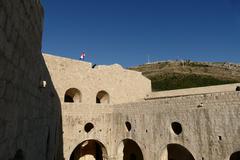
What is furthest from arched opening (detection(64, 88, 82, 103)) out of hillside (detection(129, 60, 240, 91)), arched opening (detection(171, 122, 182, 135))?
hillside (detection(129, 60, 240, 91))

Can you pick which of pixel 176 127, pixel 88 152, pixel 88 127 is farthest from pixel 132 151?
pixel 176 127

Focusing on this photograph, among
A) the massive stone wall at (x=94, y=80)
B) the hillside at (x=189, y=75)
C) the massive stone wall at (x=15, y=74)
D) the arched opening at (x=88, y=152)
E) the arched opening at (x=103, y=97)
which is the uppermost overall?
the hillside at (x=189, y=75)

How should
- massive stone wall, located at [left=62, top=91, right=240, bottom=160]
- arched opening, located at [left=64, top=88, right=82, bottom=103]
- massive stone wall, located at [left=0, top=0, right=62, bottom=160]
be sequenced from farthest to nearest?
arched opening, located at [left=64, top=88, right=82, bottom=103], massive stone wall, located at [left=62, top=91, right=240, bottom=160], massive stone wall, located at [left=0, top=0, right=62, bottom=160]

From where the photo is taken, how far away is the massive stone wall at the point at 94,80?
16.6 meters

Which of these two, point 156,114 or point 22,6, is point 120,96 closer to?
point 156,114

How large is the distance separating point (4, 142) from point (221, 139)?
1022 centimetres

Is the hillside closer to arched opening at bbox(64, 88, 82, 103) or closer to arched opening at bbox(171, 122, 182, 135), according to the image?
arched opening at bbox(64, 88, 82, 103)

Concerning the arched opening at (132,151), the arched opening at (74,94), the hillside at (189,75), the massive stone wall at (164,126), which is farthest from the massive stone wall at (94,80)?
the hillside at (189,75)

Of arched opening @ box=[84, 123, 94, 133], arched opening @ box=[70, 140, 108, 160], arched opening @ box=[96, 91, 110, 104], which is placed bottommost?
arched opening @ box=[70, 140, 108, 160]

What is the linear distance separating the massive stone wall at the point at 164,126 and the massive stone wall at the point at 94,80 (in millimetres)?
2616

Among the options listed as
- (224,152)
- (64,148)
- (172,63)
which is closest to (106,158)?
(64,148)

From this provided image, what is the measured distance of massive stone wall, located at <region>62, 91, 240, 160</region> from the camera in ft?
33.6

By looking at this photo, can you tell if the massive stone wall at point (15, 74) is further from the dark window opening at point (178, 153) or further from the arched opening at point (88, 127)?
the dark window opening at point (178, 153)

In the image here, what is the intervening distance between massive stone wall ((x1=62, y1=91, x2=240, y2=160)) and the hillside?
85.8 feet
